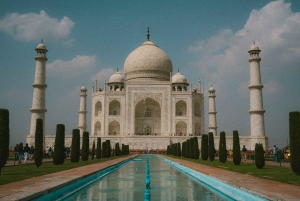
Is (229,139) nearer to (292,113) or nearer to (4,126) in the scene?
(292,113)

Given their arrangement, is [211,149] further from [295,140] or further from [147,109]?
[147,109]

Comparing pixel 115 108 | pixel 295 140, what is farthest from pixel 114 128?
pixel 295 140

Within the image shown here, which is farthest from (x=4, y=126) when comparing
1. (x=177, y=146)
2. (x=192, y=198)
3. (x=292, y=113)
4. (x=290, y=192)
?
(x=177, y=146)

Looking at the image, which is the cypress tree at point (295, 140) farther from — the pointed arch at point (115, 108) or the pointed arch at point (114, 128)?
the pointed arch at point (115, 108)

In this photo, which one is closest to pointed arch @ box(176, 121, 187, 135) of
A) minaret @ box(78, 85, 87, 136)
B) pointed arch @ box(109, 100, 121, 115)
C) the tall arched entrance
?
the tall arched entrance

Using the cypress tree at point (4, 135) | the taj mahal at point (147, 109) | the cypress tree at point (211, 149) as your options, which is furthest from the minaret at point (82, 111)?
the cypress tree at point (4, 135)

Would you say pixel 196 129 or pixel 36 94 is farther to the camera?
pixel 196 129

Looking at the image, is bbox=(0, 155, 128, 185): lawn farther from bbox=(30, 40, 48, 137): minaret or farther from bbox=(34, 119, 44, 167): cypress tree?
bbox=(30, 40, 48, 137): minaret
